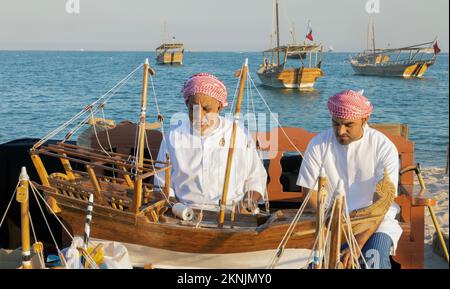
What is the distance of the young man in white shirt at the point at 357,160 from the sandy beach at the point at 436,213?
36.5 inches

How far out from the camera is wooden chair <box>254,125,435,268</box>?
9.58ft

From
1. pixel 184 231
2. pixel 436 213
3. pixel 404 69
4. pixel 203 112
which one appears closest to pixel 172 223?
pixel 184 231

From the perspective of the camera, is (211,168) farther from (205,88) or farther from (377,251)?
(377,251)

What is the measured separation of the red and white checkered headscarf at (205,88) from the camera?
305 centimetres

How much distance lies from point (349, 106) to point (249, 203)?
0.88 m

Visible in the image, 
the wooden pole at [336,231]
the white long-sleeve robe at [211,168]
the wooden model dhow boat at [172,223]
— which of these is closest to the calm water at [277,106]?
the white long-sleeve robe at [211,168]

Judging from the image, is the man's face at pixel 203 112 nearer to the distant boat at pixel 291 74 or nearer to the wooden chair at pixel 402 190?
the wooden chair at pixel 402 190

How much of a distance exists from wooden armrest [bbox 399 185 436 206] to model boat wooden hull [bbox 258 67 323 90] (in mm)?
31729

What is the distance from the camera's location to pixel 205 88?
304cm

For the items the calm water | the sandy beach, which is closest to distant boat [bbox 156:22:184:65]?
the calm water

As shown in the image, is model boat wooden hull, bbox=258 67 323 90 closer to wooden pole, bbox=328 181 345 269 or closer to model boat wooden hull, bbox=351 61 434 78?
model boat wooden hull, bbox=351 61 434 78

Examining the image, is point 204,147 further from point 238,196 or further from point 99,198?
point 99,198

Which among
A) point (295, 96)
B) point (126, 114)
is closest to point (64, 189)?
point (126, 114)

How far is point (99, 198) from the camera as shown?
9.53 feet
